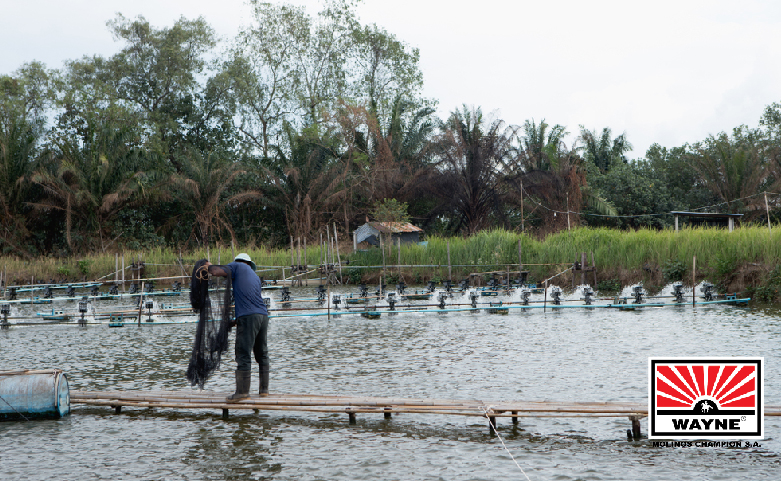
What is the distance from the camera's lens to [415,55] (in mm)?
43938

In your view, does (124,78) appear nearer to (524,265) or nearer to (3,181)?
(3,181)

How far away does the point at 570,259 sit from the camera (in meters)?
26.6

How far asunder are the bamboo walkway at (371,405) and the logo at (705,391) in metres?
1.19

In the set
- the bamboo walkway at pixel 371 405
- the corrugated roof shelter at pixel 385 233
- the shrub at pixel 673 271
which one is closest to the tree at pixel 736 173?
the shrub at pixel 673 271

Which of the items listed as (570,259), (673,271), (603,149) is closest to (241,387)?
(673,271)

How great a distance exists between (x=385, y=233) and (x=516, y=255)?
21.5 ft

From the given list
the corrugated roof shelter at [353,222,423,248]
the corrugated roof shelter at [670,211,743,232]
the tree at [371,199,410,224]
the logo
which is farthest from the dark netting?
the tree at [371,199,410,224]

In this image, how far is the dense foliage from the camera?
109ft

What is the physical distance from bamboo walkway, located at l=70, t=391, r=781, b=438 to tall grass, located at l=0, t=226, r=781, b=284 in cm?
1604

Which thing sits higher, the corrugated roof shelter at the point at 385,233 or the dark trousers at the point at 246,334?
the corrugated roof shelter at the point at 385,233

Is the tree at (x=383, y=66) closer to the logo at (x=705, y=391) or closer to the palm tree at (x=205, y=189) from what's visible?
the palm tree at (x=205, y=189)

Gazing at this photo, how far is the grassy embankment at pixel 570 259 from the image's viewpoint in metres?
21.9

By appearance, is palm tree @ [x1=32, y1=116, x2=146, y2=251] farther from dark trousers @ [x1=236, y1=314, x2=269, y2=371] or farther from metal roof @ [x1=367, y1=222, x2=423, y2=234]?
dark trousers @ [x1=236, y1=314, x2=269, y2=371]

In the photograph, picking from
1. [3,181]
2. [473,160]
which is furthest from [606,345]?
[3,181]
